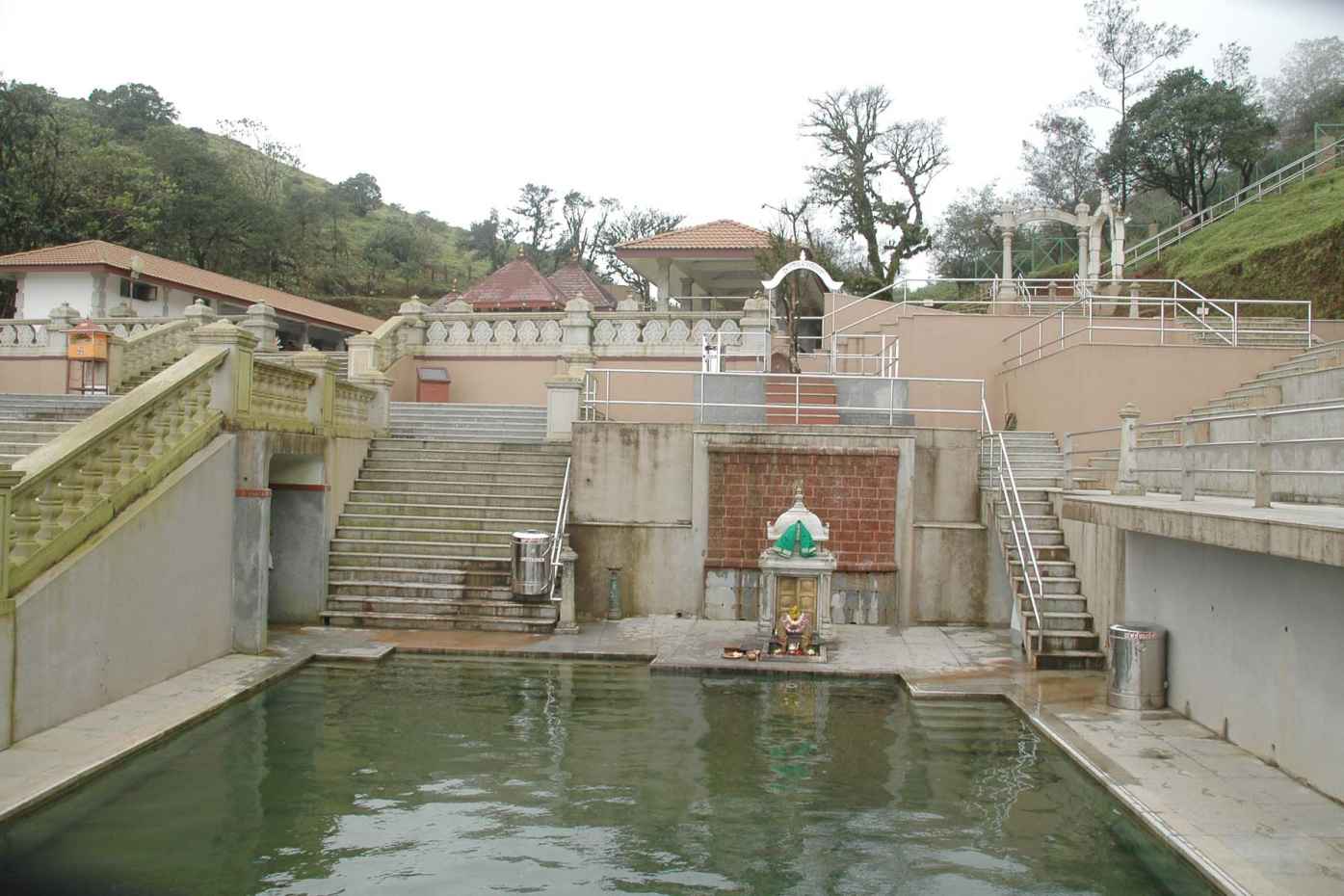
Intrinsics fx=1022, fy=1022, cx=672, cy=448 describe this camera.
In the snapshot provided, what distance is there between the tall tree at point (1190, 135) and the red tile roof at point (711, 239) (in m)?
24.1

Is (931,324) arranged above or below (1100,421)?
above

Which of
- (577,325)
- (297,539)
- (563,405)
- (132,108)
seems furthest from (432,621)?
(132,108)

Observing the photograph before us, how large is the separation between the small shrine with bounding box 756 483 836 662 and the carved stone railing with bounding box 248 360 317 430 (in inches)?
269

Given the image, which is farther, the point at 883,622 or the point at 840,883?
the point at 883,622

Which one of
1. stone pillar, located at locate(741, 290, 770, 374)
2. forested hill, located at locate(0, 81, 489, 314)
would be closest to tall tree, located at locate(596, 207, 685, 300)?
Result: forested hill, located at locate(0, 81, 489, 314)

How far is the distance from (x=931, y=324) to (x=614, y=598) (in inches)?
411

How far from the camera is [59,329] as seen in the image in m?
24.3

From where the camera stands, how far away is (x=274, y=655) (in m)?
12.8

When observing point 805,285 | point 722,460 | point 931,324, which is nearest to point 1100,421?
point 931,324

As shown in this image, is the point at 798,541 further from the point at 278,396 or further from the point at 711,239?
the point at 711,239

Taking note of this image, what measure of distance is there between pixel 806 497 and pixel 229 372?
864cm

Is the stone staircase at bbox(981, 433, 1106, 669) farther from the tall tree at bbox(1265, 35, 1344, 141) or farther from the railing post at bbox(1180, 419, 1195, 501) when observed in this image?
the tall tree at bbox(1265, 35, 1344, 141)

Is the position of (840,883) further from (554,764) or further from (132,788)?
(132,788)

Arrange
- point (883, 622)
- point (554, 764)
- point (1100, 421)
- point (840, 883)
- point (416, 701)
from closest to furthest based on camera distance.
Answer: point (840, 883)
point (554, 764)
point (416, 701)
point (883, 622)
point (1100, 421)
